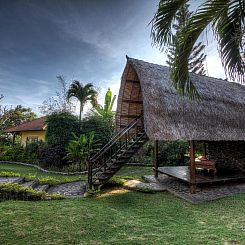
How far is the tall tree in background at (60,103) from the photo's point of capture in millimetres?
17995

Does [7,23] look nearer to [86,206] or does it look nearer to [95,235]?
[86,206]

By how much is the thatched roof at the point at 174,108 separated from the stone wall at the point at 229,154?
233cm

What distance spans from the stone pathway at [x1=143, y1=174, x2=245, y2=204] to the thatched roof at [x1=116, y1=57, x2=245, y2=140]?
214 centimetres


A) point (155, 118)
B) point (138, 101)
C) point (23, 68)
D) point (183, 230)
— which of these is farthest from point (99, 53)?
point (183, 230)

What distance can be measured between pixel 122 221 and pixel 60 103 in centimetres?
1499

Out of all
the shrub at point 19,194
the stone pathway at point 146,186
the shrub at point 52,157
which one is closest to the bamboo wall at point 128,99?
the stone pathway at point 146,186

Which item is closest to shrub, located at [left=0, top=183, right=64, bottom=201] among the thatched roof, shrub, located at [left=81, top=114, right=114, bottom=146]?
the thatched roof

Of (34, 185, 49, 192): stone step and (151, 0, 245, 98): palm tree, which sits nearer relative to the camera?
(151, 0, 245, 98): palm tree

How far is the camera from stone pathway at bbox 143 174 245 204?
24.9 ft

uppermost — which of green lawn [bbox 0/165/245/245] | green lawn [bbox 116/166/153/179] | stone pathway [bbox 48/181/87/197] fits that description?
green lawn [bbox 116/166/153/179]

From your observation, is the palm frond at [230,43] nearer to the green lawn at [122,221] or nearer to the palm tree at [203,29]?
the palm tree at [203,29]

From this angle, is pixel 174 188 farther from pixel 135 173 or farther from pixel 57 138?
pixel 57 138

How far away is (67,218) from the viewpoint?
17.4ft

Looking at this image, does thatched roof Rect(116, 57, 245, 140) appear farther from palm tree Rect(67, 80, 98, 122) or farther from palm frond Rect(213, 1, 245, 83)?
palm tree Rect(67, 80, 98, 122)
